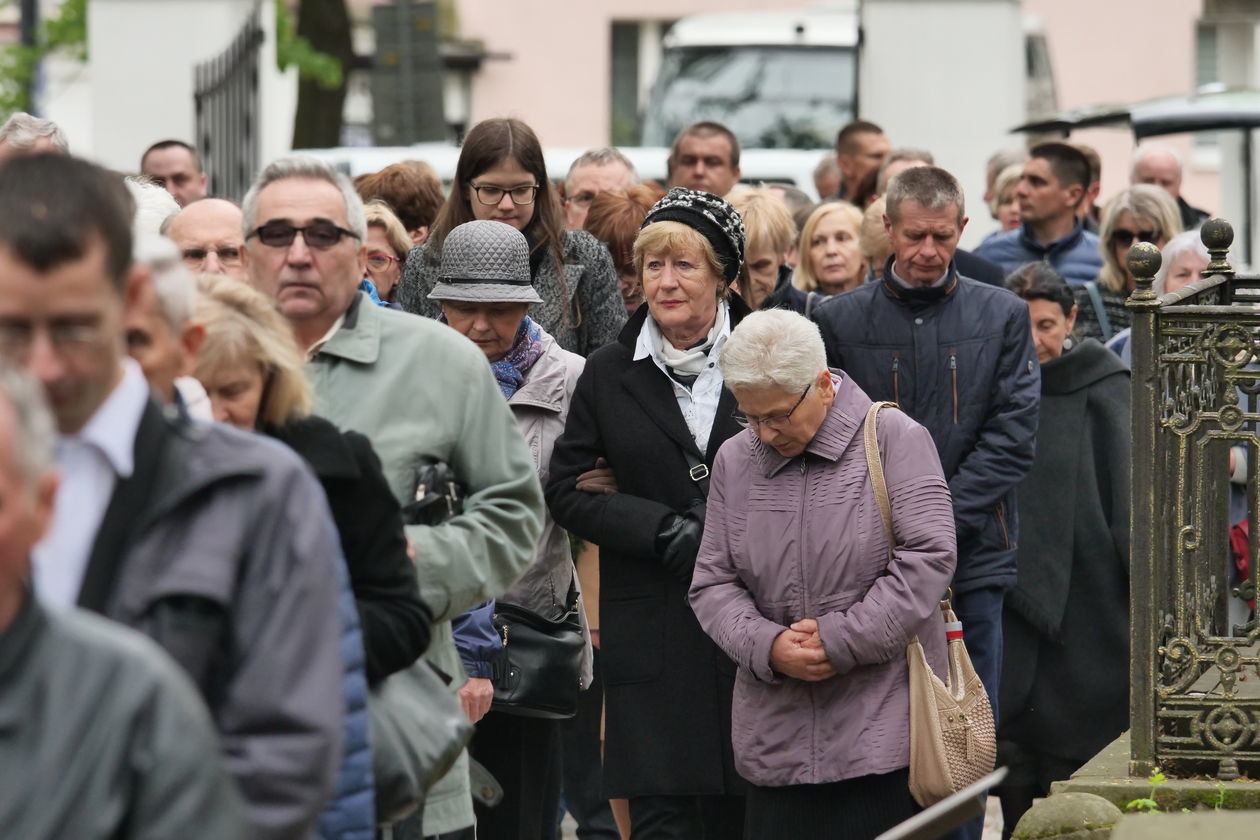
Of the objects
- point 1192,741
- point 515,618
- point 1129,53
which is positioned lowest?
point 1192,741

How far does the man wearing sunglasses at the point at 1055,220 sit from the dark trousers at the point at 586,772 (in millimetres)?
3523

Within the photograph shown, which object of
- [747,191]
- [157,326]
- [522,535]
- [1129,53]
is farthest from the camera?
[1129,53]

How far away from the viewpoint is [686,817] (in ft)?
21.0

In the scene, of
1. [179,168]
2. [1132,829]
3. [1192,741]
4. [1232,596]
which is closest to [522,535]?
[1132,829]

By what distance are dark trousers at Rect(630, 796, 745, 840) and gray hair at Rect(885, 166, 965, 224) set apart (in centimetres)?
199

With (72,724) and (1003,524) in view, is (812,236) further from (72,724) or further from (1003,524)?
(72,724)

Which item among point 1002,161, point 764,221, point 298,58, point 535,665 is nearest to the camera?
point 535,665

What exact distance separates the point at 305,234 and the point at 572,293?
2.75m

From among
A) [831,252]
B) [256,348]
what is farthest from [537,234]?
[256,348]

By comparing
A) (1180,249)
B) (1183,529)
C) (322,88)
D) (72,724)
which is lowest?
(1183,529)

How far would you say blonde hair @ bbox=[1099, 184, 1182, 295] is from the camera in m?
9.41

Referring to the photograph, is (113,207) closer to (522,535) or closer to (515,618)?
(522,535)

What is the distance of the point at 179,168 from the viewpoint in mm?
9648

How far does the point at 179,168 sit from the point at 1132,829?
20.9 feet
